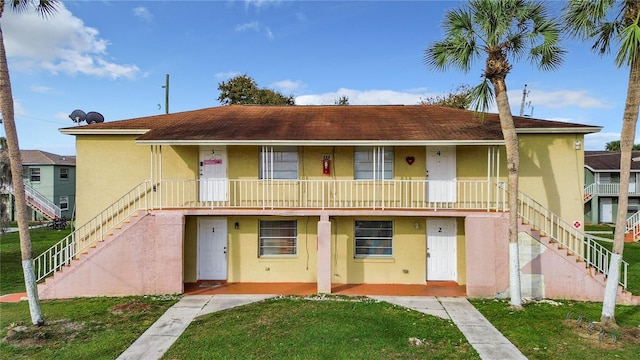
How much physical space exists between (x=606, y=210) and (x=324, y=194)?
3096 centimetres

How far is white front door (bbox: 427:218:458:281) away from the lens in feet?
38.6

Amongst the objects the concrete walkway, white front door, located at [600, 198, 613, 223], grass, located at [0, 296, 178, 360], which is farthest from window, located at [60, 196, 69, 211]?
white front door, located at [600, 198, 613, 223]

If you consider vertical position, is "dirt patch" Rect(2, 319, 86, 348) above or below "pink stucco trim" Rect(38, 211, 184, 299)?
below

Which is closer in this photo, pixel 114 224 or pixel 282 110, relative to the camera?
pixel 114 224

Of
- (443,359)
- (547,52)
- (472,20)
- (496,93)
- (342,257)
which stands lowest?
(443,359)

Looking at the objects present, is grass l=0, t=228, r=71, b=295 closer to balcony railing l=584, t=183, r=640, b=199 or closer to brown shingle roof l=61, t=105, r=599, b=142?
brown shingle roof l=61, t=105, r=599, b=142

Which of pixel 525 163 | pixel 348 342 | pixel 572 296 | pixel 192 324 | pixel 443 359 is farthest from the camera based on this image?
pixel 525 163

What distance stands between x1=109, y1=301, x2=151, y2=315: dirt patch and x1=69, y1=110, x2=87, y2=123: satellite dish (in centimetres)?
1088

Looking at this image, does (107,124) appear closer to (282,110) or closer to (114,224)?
(114,224)

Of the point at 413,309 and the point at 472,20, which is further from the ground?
the point at 472,20

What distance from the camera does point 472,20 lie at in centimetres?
894

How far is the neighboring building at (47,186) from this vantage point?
28.6 m

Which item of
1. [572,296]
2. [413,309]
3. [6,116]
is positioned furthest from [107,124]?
[572,296]

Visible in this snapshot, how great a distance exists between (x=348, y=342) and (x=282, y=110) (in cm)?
1001
